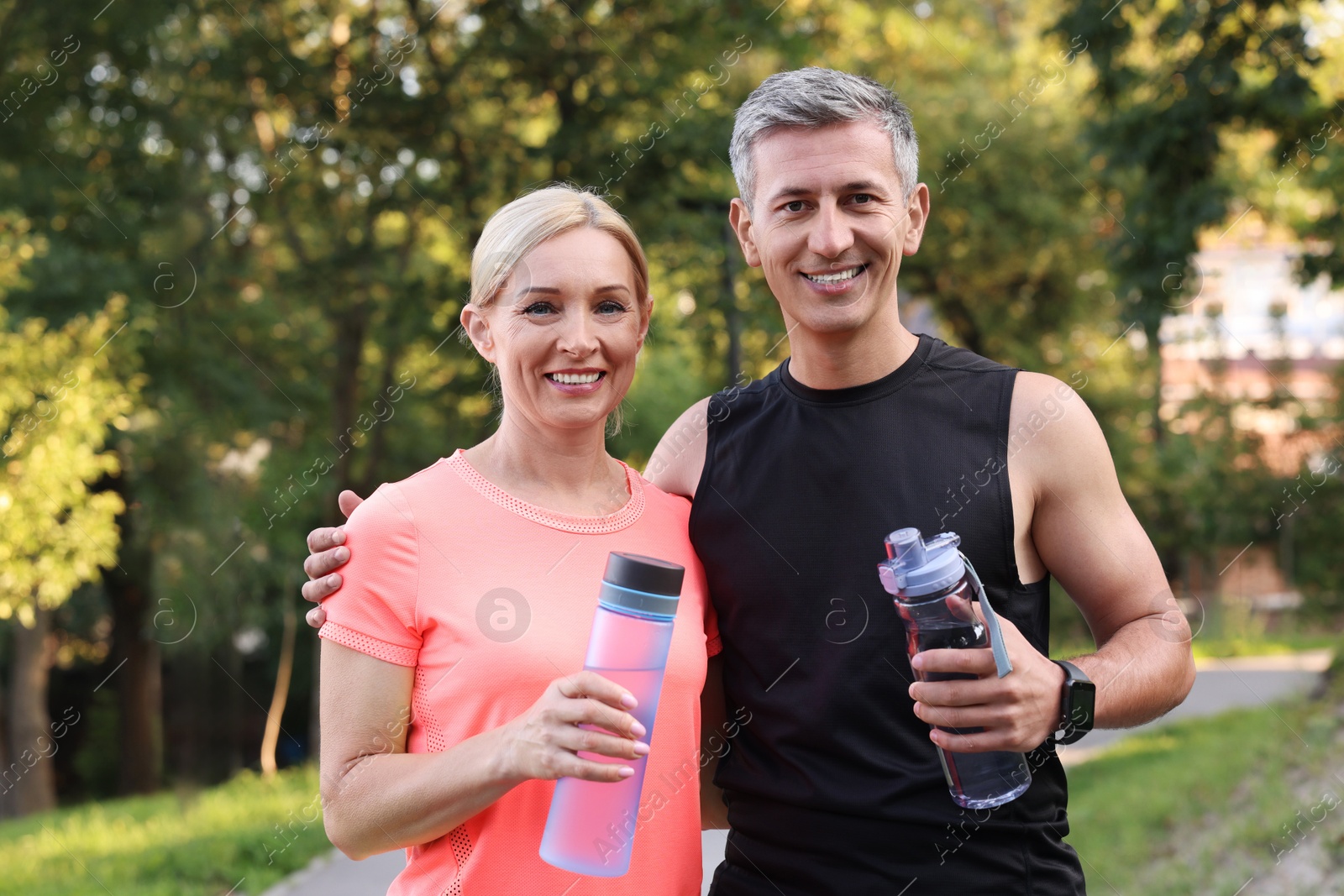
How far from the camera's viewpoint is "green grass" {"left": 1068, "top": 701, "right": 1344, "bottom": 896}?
6.51m

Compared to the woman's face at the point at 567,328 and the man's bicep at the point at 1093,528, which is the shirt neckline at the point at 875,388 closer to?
the man's bicep at the point at 1093,528

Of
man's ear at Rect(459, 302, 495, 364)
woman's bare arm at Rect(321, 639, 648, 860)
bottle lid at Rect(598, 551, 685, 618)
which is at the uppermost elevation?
man's ear at Rect(459, 302, 495, 364)

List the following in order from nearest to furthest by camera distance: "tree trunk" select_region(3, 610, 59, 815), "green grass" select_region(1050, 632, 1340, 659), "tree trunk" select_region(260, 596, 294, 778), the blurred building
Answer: "tree trunk" select_region(260, 596, 294, 778) → the blurred building → "tree trunk" select_region(3, 610, 59, 815) → "green grass" select_region(1050, 632, 1340, 659)

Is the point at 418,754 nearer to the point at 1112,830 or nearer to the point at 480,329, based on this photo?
the point at 480,329

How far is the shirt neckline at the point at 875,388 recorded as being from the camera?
8.38ft

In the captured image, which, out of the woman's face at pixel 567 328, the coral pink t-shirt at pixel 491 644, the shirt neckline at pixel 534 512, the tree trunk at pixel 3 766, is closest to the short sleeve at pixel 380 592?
the coral pink t-shirt at pixel 491 644

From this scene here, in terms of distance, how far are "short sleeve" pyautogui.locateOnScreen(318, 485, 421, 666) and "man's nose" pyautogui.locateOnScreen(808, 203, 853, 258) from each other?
3.28 ft

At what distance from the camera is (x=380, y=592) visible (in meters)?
2.09

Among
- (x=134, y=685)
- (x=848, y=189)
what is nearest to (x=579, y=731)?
(x=848, y=189)

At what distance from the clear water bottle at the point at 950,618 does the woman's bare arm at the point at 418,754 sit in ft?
1.64

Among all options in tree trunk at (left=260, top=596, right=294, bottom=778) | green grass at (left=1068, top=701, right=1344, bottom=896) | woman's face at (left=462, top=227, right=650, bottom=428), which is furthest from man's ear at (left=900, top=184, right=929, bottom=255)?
tree trunk at (left=260, top=596, right=294, bottom=778)

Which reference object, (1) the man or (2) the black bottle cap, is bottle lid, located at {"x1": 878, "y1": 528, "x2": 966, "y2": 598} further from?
(1) the man

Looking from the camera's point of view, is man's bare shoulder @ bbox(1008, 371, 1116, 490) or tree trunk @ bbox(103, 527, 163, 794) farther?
tree trunk @ bbox(103, 527, 163, 794)

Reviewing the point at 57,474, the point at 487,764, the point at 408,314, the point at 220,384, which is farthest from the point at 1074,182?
the point at 487,764
